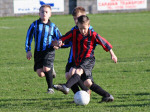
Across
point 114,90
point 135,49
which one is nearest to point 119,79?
point 114,90

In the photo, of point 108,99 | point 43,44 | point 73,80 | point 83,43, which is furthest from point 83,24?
point 43,44

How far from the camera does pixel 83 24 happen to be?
585 cm

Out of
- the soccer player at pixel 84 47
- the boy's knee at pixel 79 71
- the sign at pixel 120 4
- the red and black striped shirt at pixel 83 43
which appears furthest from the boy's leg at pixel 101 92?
the sign at pixel 120 4

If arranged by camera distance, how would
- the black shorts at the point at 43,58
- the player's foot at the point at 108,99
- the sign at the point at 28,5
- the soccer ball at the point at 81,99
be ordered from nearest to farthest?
the soccer ball at the point at 81,99
the player's foot at the point at 108,99
the black shorts at the point at 43,58
the sign at the point at 28,5

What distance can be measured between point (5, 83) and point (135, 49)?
21.9 feet

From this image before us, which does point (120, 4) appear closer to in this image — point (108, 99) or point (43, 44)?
point (43, 44)

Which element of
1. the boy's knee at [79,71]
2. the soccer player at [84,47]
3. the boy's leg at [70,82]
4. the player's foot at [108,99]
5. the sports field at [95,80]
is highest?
the soccer player at [84,47]

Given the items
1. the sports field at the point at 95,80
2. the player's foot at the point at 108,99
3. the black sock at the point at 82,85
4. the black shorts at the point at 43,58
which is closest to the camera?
the sports field at the point at 95,80

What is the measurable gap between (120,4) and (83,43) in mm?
26932

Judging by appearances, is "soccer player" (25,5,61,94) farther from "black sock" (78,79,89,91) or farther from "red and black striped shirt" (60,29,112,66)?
"red and black striped shirt" (60,29,112,66)

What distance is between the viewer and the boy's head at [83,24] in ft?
19.1

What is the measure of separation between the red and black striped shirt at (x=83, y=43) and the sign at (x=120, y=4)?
2615cm

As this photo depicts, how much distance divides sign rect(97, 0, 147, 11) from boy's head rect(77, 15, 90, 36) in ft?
86.2

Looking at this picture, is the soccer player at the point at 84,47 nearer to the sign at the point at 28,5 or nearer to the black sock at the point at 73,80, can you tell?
the black sock at the point at 73,80
